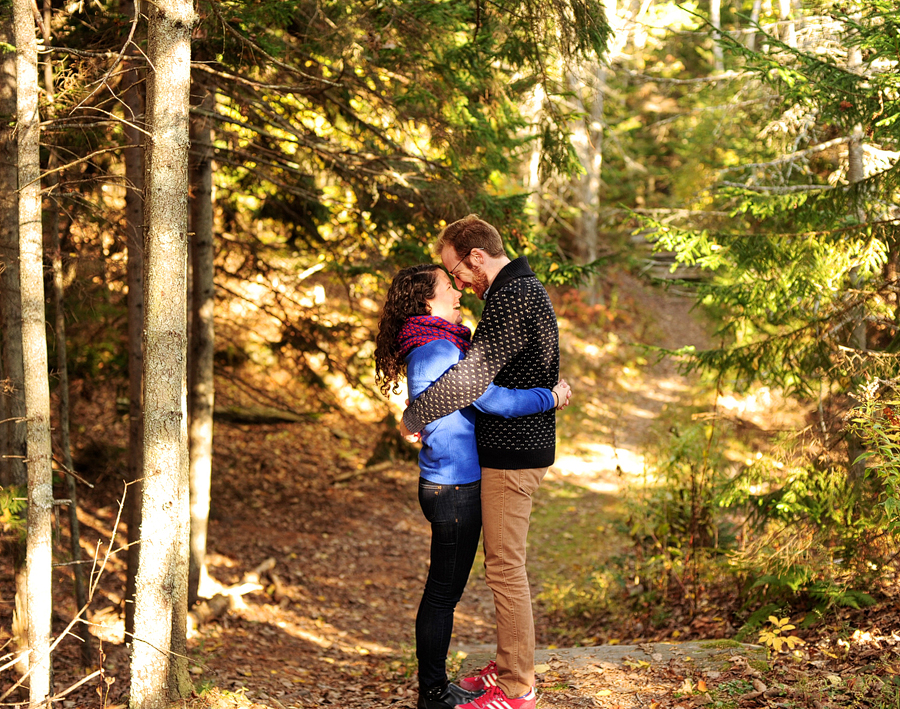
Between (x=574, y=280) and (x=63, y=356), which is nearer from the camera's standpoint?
(x=63, y=356)

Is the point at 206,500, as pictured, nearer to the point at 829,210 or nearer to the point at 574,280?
the point at 574,280

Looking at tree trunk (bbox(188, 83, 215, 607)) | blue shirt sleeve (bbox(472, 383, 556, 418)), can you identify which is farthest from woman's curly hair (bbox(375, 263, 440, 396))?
tree trunk (bbox(188, 83, 215, 607))

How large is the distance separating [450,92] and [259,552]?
5.85 metres

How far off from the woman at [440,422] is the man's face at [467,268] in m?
0.07

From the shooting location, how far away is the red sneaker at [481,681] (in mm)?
3696

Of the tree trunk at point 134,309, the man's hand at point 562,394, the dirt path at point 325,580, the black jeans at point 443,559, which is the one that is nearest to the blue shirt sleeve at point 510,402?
the man's hand at point 562,394

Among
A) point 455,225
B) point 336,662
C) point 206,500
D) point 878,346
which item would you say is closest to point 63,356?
point 206,500

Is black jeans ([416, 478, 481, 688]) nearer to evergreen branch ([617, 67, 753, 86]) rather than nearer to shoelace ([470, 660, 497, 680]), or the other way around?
shoelace ([470, 660, 497, 680])

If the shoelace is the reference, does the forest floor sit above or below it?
below

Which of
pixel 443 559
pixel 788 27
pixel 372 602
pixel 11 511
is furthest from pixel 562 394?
pixel 788 27

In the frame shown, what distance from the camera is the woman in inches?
129

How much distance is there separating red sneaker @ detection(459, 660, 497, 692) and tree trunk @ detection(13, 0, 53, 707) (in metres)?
2.15

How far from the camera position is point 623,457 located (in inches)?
524

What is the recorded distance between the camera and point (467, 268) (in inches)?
136
